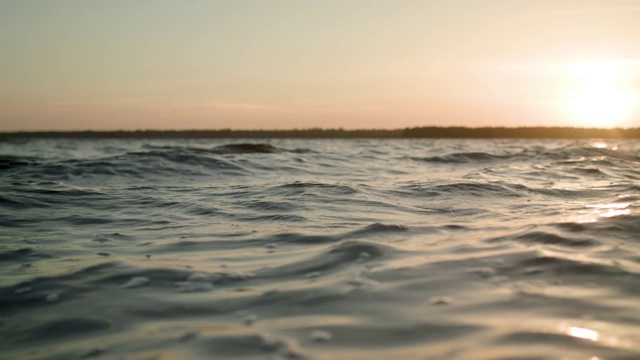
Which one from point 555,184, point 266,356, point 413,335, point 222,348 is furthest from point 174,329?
point 555,184

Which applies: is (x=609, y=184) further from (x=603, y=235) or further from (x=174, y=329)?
(x=174, y=329)

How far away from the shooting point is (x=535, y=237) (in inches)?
205

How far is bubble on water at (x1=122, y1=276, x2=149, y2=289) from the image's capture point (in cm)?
395

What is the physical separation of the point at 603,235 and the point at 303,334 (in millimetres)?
3546

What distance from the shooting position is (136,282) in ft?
13.2

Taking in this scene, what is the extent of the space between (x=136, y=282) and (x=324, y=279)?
132 cm

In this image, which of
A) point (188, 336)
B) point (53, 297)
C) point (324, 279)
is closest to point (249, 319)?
point (188, 336)

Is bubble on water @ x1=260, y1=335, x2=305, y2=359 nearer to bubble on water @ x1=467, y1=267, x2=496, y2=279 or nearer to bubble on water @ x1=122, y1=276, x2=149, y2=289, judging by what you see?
bubble on water @ x1=122, y1=276, x2=149, y2=289

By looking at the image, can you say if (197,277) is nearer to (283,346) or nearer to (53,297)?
(53,297)

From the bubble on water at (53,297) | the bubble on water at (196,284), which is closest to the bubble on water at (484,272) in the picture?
the bubble on water at (196,284)

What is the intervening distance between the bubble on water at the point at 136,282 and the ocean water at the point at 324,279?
0.01m

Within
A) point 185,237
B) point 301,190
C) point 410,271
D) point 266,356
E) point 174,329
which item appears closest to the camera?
point 266,356

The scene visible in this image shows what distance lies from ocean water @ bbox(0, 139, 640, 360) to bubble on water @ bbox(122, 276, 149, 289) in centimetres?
1

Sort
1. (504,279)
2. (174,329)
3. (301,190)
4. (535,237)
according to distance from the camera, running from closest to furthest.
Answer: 1. (174,329)
2. (504,279)
3. (535,237)
4. (301,190)
